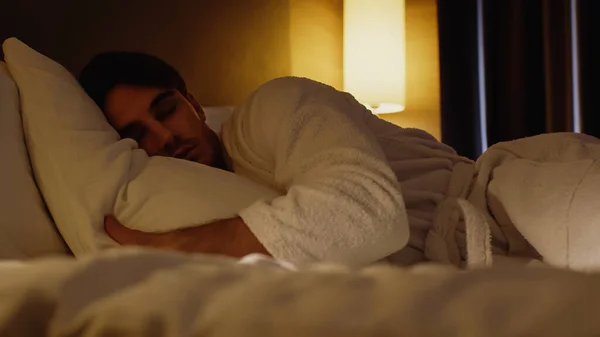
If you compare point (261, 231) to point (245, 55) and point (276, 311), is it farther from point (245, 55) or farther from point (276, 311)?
point (245, 55)

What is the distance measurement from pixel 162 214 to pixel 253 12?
163 centimetres

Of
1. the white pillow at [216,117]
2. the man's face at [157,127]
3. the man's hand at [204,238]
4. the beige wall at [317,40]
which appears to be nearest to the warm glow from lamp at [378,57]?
the beige wall at [317,40]

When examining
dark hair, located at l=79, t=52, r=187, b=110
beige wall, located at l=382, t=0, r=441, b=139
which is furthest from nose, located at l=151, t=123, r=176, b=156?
beige wall, located at l=382, t=0, r=441, b=139

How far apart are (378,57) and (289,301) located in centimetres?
207

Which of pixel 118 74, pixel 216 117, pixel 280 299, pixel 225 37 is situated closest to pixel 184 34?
pixel 225 37

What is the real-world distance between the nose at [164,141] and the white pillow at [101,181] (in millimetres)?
190

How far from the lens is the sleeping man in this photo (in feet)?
2.56

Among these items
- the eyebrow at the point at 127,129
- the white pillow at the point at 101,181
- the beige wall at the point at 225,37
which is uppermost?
the beige wall at the point at 225,37

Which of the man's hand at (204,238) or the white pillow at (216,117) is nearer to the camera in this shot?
the man's hand at (204,238)

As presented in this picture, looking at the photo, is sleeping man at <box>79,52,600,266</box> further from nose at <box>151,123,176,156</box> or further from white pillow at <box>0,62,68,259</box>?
white pillow at <box>0,62,68,259</box>

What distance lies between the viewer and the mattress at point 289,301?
247 mm

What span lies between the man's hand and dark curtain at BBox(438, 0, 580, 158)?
1869mm

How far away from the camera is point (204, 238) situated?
82 cm

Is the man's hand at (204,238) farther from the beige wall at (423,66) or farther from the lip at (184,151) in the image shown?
the beige wall at (423,66)
